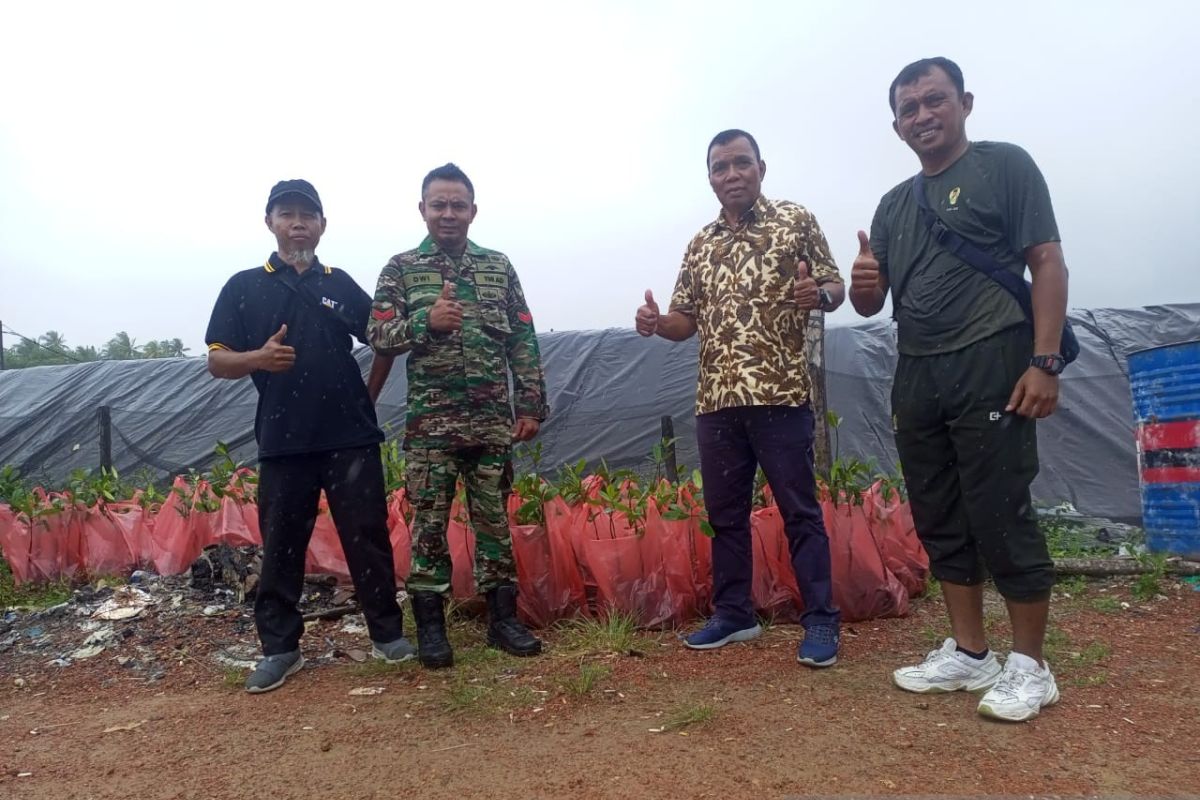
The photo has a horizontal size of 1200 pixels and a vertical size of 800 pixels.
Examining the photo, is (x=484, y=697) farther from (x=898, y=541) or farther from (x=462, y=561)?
(x=898, y=541)

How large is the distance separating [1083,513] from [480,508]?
5861 mm

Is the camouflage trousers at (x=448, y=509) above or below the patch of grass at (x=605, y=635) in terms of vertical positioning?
above

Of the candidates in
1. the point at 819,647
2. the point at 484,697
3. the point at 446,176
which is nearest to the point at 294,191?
the point at 446,176

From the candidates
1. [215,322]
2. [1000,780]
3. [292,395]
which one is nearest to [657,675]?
Answer: [1000,780]

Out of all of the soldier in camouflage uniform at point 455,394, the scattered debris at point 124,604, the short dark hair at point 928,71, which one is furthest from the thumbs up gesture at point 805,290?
the scattered debris at point 124,604

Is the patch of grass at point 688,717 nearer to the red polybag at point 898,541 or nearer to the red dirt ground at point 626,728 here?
the red dirt ground at point 626,728

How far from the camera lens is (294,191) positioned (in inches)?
122

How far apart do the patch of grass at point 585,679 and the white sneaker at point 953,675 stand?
3.14 ft

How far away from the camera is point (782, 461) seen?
9.41 feet

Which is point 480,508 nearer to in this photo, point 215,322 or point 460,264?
point 460,264

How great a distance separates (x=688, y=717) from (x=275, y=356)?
73.0 inches

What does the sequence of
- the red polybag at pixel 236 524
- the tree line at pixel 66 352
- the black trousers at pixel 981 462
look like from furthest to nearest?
the tree line at pixel 66 352 → the red polybag at pixel 236 524 → the black trousers at pixel 981 462

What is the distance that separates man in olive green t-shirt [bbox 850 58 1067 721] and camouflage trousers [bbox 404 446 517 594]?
150 cm

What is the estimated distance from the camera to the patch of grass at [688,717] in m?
2.29
